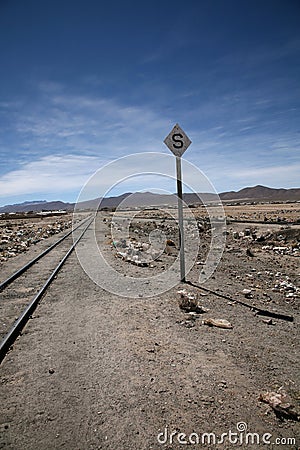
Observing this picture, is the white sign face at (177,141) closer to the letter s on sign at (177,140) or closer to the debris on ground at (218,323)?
the letter s on sign at (177,140)

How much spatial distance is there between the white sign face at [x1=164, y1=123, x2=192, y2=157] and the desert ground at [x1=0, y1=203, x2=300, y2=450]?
9.46 feet

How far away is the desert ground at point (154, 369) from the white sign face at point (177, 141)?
9.46 ft

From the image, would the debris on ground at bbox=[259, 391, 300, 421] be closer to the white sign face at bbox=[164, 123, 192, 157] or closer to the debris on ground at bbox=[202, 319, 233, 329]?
the debris on ground at bbox=[202, 319, 233, 329]

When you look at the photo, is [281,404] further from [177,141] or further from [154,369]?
[177,141]

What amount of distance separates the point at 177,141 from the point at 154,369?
182 inches

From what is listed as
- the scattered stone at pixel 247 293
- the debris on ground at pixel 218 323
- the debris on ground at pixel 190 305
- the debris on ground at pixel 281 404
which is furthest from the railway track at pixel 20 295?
the scattered stone at pixel 247 293

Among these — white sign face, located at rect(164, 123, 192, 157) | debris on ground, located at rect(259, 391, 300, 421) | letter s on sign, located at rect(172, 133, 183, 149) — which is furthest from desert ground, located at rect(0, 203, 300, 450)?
letter s on sign, located at rect(172, 133, 183, 149)

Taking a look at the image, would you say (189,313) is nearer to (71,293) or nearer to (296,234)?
(71,293)

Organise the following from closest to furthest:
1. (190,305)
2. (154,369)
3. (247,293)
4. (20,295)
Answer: (154,369)
(190,305)
(247,293)
(20,295)

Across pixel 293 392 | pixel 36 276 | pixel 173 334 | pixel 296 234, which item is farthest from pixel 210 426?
pixel 296 234

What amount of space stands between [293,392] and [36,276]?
7.23 metres

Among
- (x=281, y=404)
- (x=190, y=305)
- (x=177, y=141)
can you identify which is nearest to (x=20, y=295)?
(x=190, y=305)

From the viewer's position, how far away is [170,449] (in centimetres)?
232

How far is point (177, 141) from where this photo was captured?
661 cm
